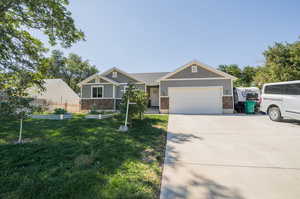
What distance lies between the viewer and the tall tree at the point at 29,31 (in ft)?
13.4

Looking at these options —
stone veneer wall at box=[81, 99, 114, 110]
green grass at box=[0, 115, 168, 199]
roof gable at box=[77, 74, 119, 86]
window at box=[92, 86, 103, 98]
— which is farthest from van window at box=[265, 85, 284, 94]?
window at box=[92, 86, 103, 98]

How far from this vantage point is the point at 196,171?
101 inches

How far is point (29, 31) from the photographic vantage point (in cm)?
657

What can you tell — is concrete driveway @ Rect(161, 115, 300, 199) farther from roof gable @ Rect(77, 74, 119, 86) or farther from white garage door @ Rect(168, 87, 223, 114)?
roof gable @ Rect(77, 74, 119, 86)

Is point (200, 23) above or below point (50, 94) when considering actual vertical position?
above

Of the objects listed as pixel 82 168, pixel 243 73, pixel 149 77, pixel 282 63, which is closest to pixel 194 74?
pixel 149 77

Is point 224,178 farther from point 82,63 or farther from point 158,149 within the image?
point 82,63

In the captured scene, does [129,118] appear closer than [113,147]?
No

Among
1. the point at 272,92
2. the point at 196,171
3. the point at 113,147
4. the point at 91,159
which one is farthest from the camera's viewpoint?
the point at 272,92

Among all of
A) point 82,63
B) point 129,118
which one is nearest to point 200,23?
point 129,118

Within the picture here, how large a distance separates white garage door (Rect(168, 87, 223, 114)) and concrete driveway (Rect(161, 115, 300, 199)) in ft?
21.0

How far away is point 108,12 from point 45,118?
7.76 metres

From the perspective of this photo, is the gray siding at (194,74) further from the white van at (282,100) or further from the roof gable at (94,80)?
the roof gable at (94,80)

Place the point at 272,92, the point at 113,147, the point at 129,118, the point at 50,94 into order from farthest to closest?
the point at 50,94
the point at 272,92
the point at 129,118
the point at 113,147
